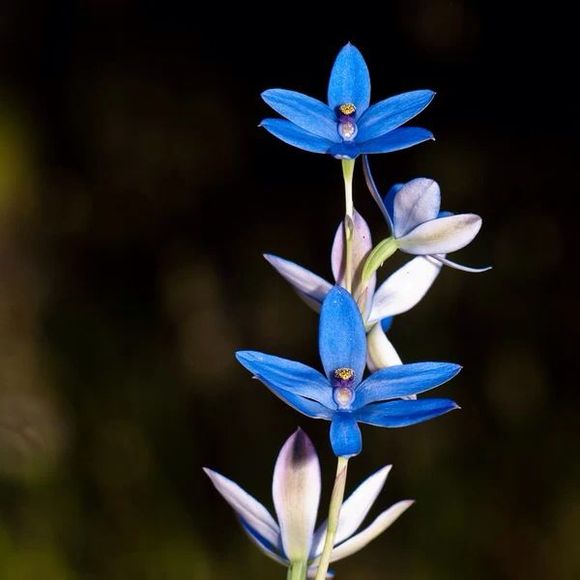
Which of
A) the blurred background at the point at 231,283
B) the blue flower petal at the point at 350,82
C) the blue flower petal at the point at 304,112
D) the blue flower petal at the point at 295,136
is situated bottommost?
the blurred background at the point at 231,283

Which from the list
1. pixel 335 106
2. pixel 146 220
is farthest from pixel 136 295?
pixel 335 106

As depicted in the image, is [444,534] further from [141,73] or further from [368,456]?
[141,73]

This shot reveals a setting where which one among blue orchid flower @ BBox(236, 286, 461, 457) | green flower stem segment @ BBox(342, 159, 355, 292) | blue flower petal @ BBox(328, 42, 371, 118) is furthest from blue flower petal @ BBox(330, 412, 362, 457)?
blue flower petal @ BBox(328, 42, 371, 118)

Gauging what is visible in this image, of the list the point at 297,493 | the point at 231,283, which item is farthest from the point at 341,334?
the point at 231,283

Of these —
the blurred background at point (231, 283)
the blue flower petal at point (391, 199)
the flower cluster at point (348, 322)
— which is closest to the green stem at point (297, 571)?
the flower cluster at point (348, 322)

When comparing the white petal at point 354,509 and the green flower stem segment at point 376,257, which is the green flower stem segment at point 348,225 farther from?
the white petal at point 354,509

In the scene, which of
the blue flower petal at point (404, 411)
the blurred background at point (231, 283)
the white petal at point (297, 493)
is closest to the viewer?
the blue flower petal at point (404, 411)

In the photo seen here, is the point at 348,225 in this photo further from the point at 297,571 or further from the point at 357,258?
the point at 297,571

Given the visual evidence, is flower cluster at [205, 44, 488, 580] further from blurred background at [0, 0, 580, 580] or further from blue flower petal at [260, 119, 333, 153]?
blurred background at [0, 0, 580, 580]

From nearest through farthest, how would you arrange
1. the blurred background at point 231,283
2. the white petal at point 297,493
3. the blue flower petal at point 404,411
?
the blue flower petal at point 404,411 < the white petal at point 297,493 < the blurred background at point 231,283
